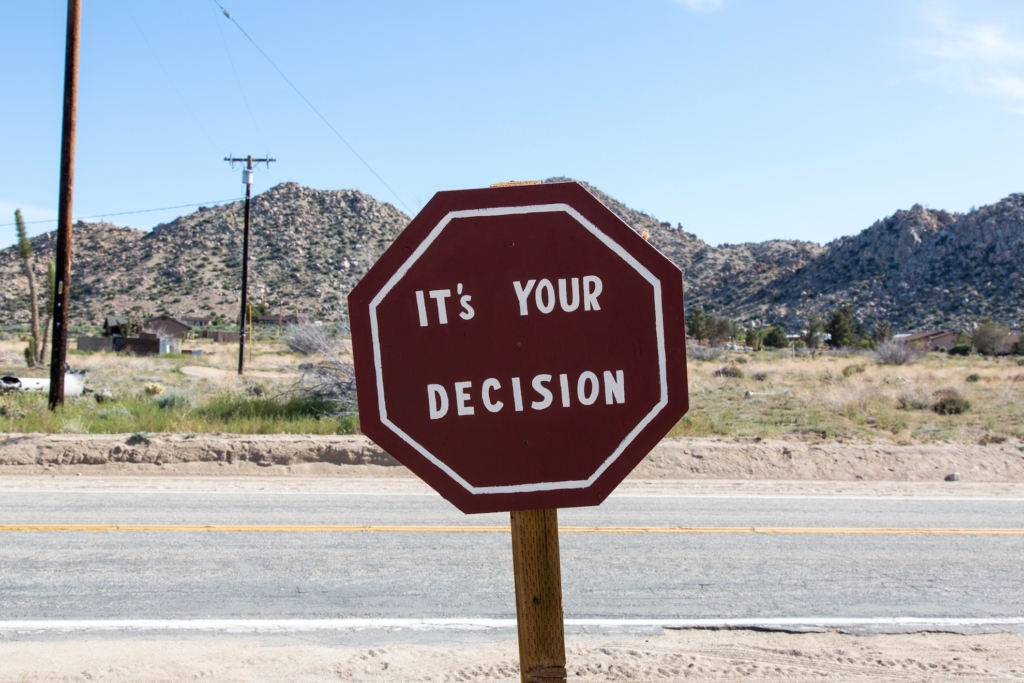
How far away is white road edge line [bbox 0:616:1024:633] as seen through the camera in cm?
516

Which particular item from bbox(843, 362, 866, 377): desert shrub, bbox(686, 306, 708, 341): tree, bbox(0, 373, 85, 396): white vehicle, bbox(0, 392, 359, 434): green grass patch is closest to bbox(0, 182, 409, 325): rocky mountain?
bbox(686, 306, 708, 341): tree

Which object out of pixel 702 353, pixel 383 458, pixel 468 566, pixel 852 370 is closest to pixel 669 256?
pixel 702 353

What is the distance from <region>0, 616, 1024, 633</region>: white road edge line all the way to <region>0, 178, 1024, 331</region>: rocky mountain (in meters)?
53.0

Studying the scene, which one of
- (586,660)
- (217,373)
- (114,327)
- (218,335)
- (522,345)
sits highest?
(218,335)

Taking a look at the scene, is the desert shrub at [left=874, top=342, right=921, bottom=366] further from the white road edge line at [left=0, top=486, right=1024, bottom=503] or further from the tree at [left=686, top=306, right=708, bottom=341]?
the white road edge line at [left=0, top=486, right=1024, bottom=503]

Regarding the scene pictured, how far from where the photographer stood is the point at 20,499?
9.06 metres

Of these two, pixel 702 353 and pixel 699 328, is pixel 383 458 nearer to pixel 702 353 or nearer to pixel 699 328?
pixel 702 353

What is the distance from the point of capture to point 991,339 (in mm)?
47938

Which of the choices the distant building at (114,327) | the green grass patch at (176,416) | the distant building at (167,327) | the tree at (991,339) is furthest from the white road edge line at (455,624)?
the distant building at (167,327)

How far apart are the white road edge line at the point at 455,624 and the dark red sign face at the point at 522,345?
143 inches

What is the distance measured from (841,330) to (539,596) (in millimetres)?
57159

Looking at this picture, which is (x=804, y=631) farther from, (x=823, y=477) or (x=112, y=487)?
(x=112, y=487)

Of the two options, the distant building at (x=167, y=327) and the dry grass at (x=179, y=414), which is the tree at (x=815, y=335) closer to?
the dry grass at (x=179, y=414)

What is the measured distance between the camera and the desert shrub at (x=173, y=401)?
1587cm
